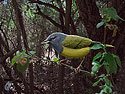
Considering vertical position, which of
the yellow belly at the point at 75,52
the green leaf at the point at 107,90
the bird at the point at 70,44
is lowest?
the green leaf at the point at 107,90

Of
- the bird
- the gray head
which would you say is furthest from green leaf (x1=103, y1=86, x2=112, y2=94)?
the gray head

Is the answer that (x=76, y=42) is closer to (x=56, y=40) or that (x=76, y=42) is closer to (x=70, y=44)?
(x=70, y=44)

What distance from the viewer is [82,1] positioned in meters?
2.36

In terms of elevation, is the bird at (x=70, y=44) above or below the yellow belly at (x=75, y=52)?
above

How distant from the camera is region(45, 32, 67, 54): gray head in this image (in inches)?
46.6

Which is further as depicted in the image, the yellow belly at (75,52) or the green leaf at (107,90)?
the yellow belly at (75,52)

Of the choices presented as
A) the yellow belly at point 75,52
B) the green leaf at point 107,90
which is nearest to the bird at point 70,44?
the yellow belly at point 75,52

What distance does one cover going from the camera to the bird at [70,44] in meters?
1.21

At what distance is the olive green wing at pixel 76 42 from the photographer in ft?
3.99

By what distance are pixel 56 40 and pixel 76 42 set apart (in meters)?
0.19

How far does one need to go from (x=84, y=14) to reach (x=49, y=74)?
1.98 metres

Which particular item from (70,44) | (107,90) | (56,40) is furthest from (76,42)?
(107,90)

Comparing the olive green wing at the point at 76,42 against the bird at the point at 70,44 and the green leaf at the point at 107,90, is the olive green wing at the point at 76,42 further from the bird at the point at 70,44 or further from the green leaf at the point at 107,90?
the green leaf at the point at 107,90

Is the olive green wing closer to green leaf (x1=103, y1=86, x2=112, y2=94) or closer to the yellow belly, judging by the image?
the yellow belly
